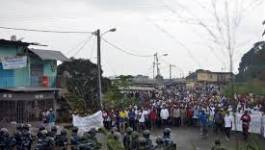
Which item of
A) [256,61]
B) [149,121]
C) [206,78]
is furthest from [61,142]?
[206,78]

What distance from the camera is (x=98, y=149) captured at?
16406 millimetres

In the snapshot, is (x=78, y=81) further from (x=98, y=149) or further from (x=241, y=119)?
(x=98, y=149)

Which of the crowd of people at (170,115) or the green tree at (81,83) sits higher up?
the green tree at (81,83)

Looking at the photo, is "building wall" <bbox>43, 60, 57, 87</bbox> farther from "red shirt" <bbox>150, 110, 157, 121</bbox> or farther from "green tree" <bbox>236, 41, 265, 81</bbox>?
"green tree" <bbox>236, 41, 265, 81</bbox>

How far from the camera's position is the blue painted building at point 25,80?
31.3 metres

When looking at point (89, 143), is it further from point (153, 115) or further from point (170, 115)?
point (170, 115)

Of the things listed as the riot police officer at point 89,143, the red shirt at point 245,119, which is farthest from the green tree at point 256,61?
the riot police officer at point 89,143

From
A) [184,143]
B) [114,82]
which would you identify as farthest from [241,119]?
[114,82]

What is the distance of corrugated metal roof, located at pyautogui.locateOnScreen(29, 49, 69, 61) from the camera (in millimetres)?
38409

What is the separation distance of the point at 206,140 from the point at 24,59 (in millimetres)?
13706

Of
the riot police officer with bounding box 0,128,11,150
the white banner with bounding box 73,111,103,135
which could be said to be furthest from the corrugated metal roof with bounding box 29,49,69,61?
the riot police officer with bounding box 0,128,11,150

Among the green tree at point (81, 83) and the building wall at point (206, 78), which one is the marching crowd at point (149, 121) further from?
the building wall at point (206, 78)

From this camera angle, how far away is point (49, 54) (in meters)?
39.8

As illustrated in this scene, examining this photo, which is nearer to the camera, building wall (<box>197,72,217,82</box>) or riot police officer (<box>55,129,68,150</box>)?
riot police officer (<box>55,129,68,150</box>)
